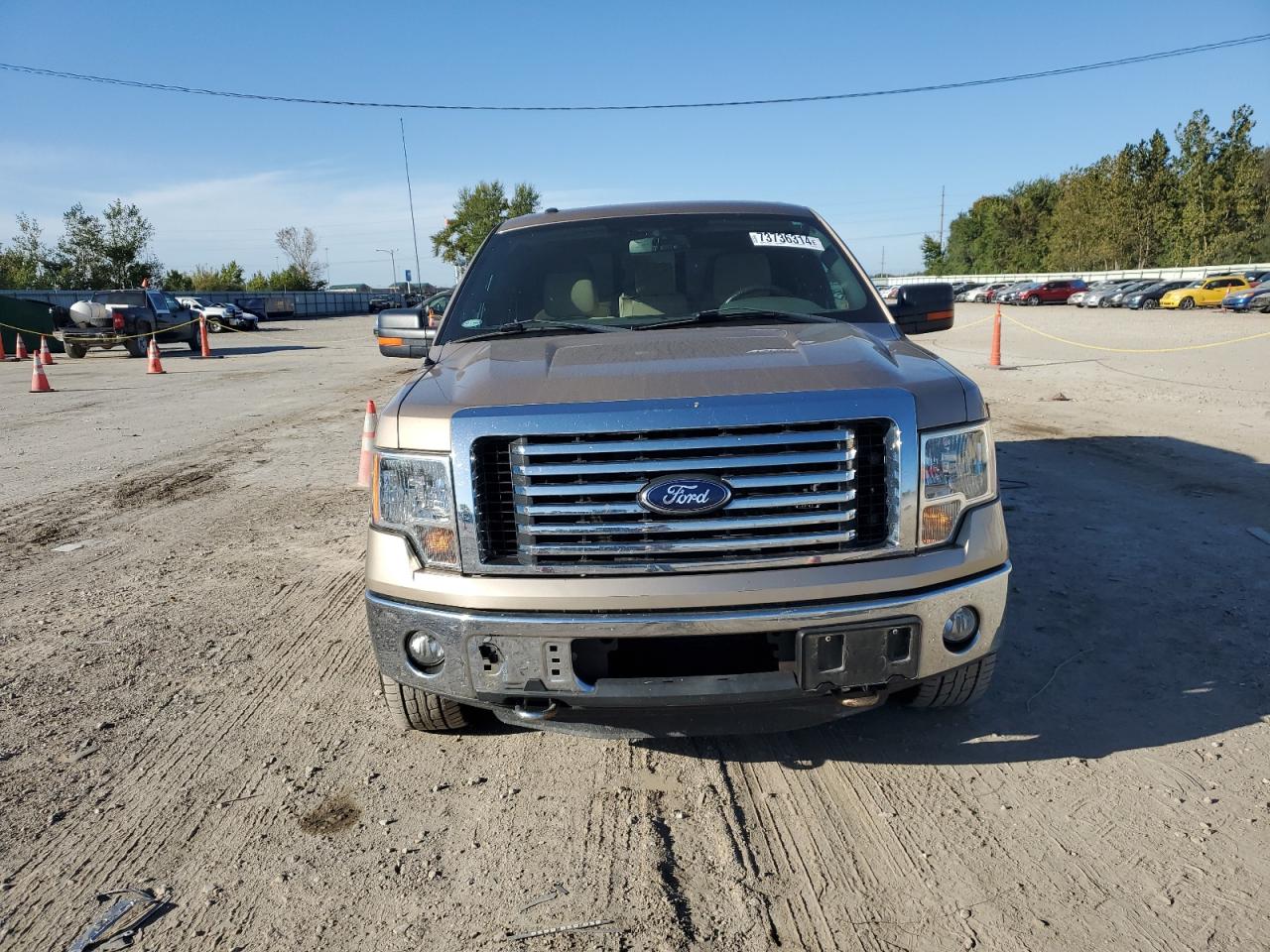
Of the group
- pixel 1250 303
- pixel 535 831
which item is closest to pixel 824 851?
pixel 535 831

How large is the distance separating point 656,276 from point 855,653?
208cm

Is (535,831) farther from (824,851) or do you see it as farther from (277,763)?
(277,763)

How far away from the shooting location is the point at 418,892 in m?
2.34

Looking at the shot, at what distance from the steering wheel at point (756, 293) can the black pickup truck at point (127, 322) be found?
83.0 feet

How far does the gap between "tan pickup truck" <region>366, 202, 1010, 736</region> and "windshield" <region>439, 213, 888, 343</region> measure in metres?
1.12

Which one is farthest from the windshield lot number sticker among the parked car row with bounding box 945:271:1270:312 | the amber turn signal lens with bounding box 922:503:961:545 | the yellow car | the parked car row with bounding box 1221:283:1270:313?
the yellow car

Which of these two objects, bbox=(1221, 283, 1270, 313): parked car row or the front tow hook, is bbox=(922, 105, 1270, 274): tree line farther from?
the front tow hook

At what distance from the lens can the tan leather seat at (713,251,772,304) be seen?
3875mm

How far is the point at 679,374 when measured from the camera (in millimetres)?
2602

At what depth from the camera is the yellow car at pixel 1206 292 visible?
38969 mm

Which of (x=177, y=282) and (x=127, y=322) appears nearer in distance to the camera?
(x=127, y=322)

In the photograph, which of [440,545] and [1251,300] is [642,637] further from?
[1251,300]

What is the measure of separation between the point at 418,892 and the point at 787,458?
151 centimetres

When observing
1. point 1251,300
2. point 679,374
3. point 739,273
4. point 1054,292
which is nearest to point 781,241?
point 739,273
